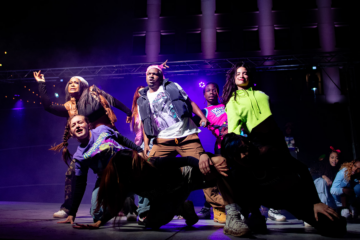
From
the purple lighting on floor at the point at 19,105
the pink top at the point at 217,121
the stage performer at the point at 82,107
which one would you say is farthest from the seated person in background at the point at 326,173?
the purple lighting on floor at the point at 19,105

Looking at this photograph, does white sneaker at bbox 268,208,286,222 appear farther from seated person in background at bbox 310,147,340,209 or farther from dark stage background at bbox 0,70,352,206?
dark stage background at bbox 0,70,352,206

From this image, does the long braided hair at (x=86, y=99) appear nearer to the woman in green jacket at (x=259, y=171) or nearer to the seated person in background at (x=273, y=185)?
the woman in green jacket at (x=259, y=171)

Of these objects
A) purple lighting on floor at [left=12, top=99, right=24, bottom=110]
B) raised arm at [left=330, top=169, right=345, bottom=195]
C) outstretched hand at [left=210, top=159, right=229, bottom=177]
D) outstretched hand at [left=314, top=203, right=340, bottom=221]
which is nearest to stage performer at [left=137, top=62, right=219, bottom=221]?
outstretched hand at [left=210, top=159, right=229, bottom=177]

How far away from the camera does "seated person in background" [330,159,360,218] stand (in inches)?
161

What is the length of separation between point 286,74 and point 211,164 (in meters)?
11.1

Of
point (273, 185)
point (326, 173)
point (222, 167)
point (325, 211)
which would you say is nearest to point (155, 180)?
point (222, 167)

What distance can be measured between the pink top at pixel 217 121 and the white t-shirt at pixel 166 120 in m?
0.58

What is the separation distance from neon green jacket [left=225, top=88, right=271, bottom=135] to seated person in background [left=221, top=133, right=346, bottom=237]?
0.26 m

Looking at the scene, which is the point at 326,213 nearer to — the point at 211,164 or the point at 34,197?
the point at 211,164

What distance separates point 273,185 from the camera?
7.21ft

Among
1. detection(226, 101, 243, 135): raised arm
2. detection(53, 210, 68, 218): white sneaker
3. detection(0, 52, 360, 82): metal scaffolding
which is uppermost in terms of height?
detection(0, 52, 360, 82): metal scaffolding

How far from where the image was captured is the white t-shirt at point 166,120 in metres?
3.28

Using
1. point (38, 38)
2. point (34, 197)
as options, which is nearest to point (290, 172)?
point (34, 197)

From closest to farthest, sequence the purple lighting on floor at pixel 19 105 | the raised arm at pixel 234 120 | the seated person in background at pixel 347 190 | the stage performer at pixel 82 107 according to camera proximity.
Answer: the raised arm at pixel 234 120 < the stage performer at pixel 82 107 < the seated person in background at pixel 347 190 < the purple lighting on floor at pixel 19 105
